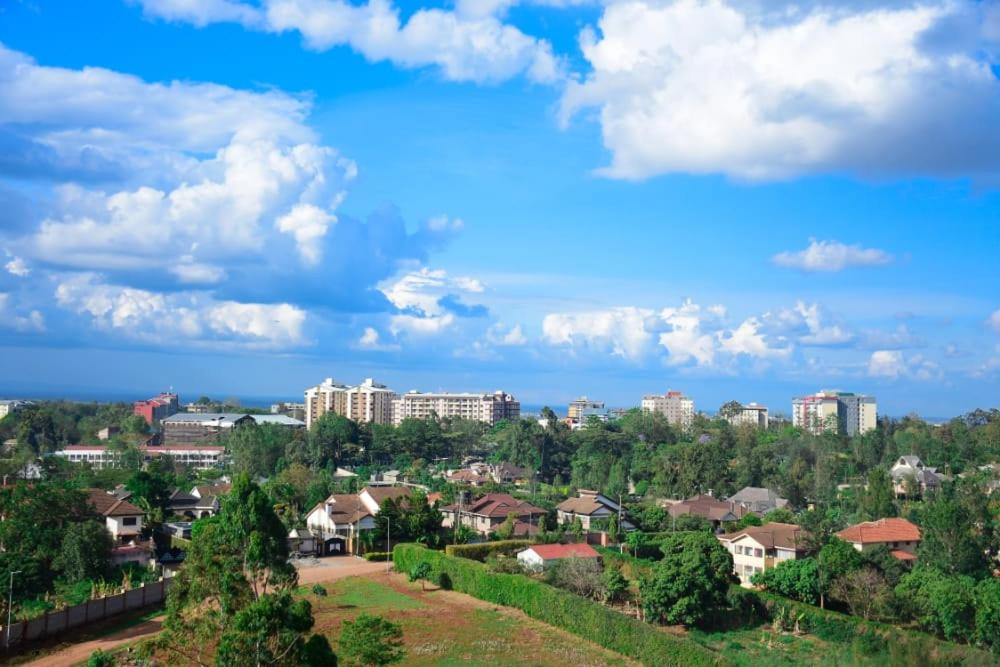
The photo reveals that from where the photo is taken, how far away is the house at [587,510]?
173ft

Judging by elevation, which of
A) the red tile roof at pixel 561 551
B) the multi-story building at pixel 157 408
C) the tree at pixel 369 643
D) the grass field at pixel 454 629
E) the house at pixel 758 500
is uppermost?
the multi-story building at pixel 157 408

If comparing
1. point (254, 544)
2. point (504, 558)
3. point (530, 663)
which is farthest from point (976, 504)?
point (254, 544)

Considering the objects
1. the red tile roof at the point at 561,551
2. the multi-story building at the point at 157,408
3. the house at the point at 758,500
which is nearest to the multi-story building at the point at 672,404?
the multi-story building at the point at 157,408

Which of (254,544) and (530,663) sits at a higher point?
(254,544)

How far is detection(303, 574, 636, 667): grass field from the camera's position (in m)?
26.6

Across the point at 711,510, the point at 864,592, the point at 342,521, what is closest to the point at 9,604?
the point at 342,521

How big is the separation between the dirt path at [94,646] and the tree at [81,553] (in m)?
6.06

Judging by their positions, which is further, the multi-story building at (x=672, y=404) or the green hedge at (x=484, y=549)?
the multi-story building at (x=672, y=404)

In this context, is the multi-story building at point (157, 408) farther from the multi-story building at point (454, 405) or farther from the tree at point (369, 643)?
the tree at point (369, 643)

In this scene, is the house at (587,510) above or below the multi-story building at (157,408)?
below

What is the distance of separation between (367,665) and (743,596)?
15.6m

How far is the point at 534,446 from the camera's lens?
281ft

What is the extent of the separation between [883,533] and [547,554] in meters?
17.1

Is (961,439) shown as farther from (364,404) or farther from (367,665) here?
(364,404)
